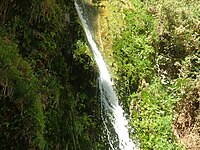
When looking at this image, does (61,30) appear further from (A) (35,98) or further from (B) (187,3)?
(B) (187,3)

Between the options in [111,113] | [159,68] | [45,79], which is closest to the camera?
[45,79]

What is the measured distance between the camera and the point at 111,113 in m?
6.02

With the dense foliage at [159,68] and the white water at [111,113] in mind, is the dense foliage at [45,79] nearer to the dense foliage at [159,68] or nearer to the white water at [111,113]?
the white water at [111,113]

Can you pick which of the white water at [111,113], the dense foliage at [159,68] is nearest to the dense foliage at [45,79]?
the white water at [111,113]

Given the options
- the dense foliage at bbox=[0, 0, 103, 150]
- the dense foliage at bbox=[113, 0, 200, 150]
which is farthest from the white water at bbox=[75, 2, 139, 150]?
the dense foliage at bbox=[0, 0, 103, 150]

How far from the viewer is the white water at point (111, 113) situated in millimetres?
5781

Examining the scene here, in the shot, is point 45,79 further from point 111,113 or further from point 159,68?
point 159,68

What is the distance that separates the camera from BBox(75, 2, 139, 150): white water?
19.0ft

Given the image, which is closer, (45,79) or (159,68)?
(45,79)

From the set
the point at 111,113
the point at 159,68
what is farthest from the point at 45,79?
the point at 159,68

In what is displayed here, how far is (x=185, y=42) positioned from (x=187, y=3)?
917 mm

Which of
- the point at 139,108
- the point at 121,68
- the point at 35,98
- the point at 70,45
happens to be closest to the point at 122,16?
the point at 121,68

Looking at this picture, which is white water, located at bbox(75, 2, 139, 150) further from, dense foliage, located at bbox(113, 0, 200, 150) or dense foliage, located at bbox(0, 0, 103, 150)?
dense foliage, located at bbox(0, 0, 103, 150)

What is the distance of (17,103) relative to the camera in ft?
11.4
